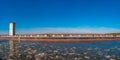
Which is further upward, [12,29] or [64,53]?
[12,29]

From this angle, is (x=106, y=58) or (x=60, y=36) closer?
(x=106, y=58)

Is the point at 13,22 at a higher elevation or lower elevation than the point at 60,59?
higher

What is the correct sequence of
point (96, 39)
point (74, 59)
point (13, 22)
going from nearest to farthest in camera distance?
point (74, 59)
point (96, 39)
point (13, 22)

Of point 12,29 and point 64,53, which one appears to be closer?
point 64,53

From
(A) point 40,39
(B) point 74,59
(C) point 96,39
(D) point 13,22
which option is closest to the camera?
(B) point 74,59

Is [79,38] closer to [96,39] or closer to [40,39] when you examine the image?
[96,39]

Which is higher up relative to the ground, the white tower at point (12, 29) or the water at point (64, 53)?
the white tower at point (12, 29)

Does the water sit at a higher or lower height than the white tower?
lower

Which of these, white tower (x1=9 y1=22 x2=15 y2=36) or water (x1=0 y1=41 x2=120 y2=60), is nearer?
water (x1=0 y1=41 x2=120 y2=60)

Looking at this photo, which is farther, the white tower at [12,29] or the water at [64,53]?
the white tower at [12,29]

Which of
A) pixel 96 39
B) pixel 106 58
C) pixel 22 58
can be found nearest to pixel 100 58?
pixel 106 58
